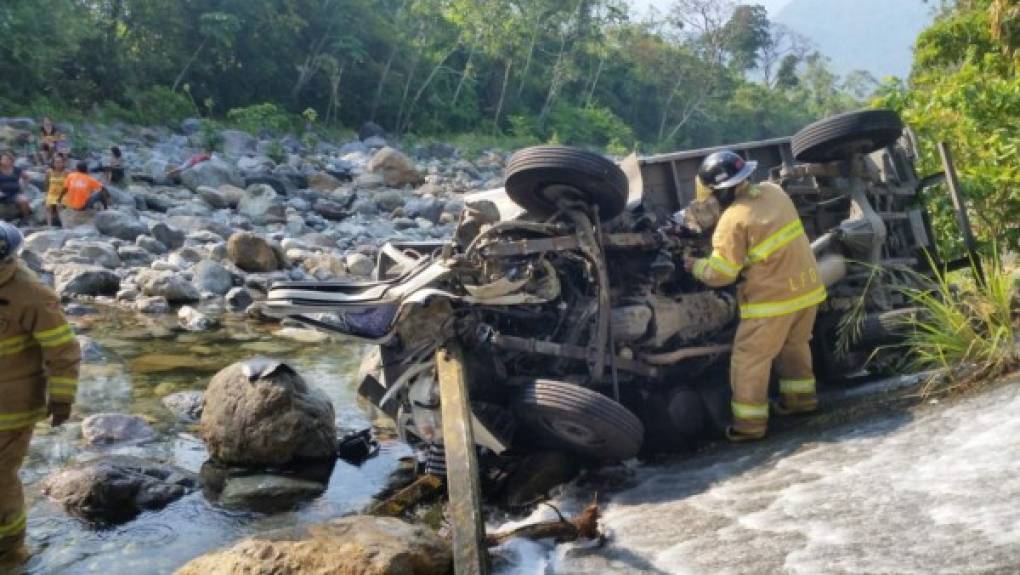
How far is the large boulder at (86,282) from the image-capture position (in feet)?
36.0

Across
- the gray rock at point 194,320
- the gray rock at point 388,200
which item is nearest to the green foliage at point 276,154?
the gray rock at point 388,200

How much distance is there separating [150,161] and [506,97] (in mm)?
23339

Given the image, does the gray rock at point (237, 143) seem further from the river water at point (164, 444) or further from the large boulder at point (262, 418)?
the large boulder at point (262, 418)

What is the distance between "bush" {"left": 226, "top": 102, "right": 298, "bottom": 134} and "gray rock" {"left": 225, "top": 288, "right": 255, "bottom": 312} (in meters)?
16.8

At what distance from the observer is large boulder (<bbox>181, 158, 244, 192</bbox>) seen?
17.8m

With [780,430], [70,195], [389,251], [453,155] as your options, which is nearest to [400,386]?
Answer: [389,251]

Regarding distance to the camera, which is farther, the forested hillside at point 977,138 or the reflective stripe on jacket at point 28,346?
the forested hillside at point 977,138

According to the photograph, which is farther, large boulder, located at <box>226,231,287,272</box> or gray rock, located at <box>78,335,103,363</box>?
large boulder, located at <box>226,231,287,272</box>

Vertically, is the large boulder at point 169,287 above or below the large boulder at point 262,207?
below

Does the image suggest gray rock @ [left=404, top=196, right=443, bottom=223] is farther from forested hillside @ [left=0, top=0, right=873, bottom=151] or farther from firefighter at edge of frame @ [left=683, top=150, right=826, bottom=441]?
firefighter at edge of frame @ [left=683, top=150, right=826, bottom=441]

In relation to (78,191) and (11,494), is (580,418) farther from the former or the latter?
(78,191)

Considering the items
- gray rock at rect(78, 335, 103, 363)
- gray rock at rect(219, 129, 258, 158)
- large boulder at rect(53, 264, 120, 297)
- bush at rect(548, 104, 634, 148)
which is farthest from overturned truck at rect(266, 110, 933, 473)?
bush at rect(548, 104, 634, 148)

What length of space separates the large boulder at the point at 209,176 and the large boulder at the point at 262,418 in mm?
12843

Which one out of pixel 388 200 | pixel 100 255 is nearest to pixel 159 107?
pixel 388 200
